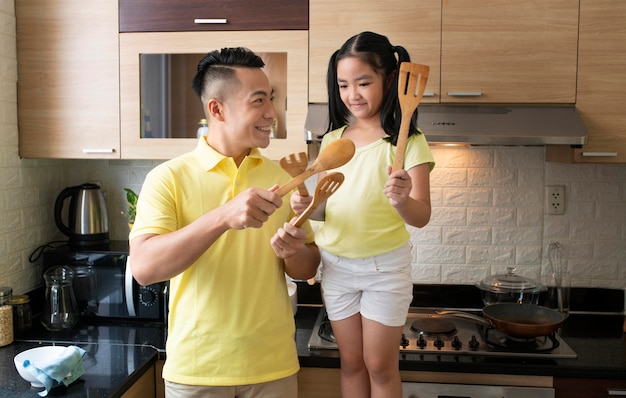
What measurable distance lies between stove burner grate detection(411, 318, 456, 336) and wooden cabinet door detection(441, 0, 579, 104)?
31.4 inches

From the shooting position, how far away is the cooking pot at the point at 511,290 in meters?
2.26

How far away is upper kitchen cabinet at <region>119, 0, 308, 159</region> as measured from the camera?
7.06 ft

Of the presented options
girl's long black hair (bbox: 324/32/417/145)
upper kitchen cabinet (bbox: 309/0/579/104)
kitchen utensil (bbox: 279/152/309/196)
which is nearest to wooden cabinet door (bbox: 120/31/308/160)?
upper kitchen cabinet (bbox: 309/0/579/104)

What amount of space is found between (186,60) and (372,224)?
3.21ft

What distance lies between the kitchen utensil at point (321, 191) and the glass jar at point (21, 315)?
4.29 ft

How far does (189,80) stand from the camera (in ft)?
7.19

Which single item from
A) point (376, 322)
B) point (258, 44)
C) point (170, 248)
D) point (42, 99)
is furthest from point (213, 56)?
point (42, 99)

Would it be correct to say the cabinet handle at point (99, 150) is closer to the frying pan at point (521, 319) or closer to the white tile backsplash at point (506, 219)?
the white tile backsplash at point (506, 219)

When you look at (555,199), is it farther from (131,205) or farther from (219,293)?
(131,205)

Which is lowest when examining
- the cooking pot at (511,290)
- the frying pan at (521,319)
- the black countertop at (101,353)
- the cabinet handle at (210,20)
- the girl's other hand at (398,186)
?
the black countertop at (101,353)

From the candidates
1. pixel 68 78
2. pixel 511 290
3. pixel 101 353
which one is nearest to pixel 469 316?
pixel 511 290

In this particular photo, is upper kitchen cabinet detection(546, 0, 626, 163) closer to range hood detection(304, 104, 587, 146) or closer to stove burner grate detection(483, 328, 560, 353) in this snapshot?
range hood detection(304, 104, 587, 146)

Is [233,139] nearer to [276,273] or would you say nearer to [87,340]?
[276,273]

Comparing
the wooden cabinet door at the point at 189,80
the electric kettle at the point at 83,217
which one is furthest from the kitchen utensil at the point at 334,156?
the electric kettle at the point at 83,217
